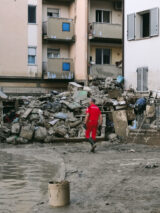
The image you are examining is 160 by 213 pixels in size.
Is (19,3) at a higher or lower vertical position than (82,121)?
higher

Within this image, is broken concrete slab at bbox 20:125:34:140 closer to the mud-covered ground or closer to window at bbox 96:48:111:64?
the mud-covered ground

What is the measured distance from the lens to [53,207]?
7.29 meters

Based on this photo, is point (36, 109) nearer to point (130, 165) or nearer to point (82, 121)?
point (82, 121)

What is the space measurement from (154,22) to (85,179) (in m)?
15.2

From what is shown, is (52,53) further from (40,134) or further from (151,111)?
(151,111)

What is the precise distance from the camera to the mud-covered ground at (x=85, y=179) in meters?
7.35

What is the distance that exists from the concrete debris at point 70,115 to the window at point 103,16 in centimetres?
1051

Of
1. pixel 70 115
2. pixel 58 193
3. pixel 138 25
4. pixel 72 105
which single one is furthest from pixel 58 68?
pixel 58 193

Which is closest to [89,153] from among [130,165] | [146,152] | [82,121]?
[146,152]

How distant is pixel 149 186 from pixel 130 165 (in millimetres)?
3109

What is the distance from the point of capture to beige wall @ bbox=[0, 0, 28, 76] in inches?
1248

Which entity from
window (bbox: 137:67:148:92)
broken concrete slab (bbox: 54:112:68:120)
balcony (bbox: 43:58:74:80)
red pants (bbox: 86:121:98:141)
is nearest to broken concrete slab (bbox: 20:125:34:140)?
broken concrete slab (bbox: 54:112:68:120)

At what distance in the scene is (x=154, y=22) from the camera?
23297mm

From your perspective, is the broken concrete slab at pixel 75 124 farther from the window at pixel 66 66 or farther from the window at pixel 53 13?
the window at pixel 53 13
